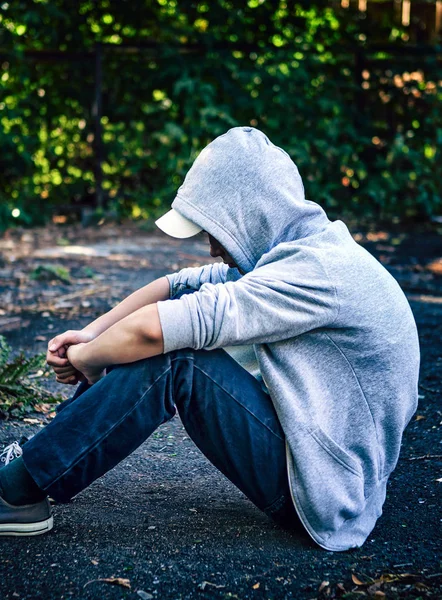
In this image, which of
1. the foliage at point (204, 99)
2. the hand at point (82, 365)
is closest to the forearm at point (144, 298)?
the hand at point (82, 365)

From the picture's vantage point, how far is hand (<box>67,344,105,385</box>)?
2.29 metres

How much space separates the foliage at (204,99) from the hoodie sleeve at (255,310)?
6.59 m

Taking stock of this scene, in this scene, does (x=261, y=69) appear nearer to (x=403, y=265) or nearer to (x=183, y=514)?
(x=403, y=265)

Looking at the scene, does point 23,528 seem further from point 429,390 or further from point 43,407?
point 429,390

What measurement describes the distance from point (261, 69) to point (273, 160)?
6764mm

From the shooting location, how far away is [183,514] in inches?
99.0

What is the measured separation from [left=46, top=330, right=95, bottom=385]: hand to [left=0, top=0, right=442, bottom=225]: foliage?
6.18 m

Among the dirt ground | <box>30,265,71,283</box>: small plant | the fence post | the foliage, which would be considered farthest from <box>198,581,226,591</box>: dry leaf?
the fence post

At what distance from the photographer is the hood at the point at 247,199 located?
2.15 metres

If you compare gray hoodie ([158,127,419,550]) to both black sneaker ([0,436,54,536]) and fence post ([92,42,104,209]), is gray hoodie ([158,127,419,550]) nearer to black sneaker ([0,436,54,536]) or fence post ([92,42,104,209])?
black sneaker ([0,436,54,536])

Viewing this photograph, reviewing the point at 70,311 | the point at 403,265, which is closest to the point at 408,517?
the point at 70,311

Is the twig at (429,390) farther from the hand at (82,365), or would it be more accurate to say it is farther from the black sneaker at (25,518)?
the black sneaker at (25,518)

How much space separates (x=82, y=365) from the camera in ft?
7.57

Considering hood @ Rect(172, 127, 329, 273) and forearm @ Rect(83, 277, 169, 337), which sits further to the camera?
forearm @ Rect(83, 277, 169, 337)
